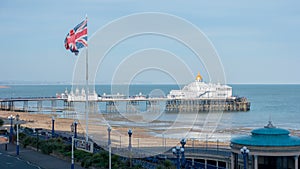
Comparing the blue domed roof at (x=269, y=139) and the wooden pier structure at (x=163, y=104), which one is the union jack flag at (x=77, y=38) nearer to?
the blue domed roof at (x=269, y=139)

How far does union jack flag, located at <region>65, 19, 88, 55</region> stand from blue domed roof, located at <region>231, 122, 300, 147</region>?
12.6 meters

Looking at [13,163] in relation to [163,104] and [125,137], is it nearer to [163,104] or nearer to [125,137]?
[125,137]

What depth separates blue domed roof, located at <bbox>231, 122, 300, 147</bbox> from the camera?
18906 millimetres

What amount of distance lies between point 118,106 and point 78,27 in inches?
2830

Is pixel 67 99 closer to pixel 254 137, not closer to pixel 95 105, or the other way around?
pixel 95 105

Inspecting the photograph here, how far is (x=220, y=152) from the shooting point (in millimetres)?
27234

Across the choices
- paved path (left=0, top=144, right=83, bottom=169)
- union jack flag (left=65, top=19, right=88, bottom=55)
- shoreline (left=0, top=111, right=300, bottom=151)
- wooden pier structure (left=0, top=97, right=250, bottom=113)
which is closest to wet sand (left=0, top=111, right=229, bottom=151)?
shoreline (left=0, top=111, right=300, bottom=151)

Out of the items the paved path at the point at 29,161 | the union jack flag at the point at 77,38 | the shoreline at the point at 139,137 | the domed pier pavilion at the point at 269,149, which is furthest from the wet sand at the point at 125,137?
the domed pier pavilion at the point at 269,149

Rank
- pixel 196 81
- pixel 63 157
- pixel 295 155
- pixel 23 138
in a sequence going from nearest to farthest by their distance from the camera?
pixel 295 155, pixel 63 157, pixel 23 138, pixel 196 81

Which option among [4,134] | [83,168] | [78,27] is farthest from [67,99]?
[83,168]

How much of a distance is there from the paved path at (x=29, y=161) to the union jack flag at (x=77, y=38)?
663 cm

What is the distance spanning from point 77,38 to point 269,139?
47.2ft

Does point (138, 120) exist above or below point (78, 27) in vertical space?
below

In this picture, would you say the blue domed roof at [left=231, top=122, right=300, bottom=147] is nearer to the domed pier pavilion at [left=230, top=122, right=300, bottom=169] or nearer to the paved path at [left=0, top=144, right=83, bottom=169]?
the domed pier pavilion at [left=230, top=122, right=300, bottom=169]
